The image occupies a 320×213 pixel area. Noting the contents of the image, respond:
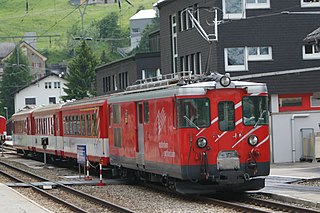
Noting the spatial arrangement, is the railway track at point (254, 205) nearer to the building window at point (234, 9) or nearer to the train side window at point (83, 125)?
the train side window at point (83, 125)

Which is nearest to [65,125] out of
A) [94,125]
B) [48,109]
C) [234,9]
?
[48,109]

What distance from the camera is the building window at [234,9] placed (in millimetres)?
36938

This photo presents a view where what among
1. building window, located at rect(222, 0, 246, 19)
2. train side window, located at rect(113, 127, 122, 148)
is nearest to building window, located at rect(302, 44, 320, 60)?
building window, located at rect(222, 0, 246, 19)

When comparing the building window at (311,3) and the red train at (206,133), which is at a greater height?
the building window at (311,3)

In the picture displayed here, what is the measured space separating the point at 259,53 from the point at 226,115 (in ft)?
61.6

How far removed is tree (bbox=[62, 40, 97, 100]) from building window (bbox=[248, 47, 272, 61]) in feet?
234

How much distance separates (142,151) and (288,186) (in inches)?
158

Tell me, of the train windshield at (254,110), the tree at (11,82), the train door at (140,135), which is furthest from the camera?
the tree at (11,82)

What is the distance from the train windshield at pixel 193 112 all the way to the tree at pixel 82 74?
89.3 meters

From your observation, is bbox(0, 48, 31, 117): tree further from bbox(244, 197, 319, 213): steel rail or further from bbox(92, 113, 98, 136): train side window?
bbox(244, 197, 319, 213): steel rail

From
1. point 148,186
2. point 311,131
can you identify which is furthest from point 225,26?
point 148,186

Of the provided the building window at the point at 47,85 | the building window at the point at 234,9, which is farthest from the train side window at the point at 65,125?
the building window at the point at 47,85

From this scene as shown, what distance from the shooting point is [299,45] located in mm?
37219

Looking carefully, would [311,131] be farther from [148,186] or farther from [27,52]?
[27,52]
